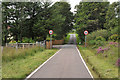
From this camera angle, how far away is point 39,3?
3412 cm

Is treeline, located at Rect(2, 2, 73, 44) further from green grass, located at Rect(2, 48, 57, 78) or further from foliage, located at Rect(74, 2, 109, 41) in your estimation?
green grass, located at Rect(2, 48, 57, 78)

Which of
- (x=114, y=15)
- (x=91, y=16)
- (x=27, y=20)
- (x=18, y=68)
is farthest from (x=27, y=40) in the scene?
(x=18, y=68)

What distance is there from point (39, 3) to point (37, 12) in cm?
181

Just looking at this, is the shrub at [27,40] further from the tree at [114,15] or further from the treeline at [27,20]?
the tree at [114,15]

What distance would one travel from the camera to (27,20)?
33.1m

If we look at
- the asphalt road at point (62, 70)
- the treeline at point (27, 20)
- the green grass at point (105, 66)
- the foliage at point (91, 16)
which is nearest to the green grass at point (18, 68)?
the asphalt road at point (62, 70)

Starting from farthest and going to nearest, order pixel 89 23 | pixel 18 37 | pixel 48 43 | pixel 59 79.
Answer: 1. pixel 89 23
2. pixel 18 37
3. pixel 48 43
4. pixel 59 79

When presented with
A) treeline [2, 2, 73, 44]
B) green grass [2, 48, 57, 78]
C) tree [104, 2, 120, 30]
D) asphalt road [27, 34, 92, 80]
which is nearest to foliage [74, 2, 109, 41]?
treeline [2, 2, 73, 44]

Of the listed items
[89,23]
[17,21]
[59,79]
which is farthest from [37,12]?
[59,79]

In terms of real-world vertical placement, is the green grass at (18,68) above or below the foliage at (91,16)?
below

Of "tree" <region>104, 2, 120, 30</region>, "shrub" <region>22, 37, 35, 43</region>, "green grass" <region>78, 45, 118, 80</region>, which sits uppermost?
"tree" <region>104, 2, 120, 30</region>

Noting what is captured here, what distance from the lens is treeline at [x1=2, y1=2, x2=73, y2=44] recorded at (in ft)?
104

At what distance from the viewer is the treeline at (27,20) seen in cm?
3179

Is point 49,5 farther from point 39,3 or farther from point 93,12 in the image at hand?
point 93,12
